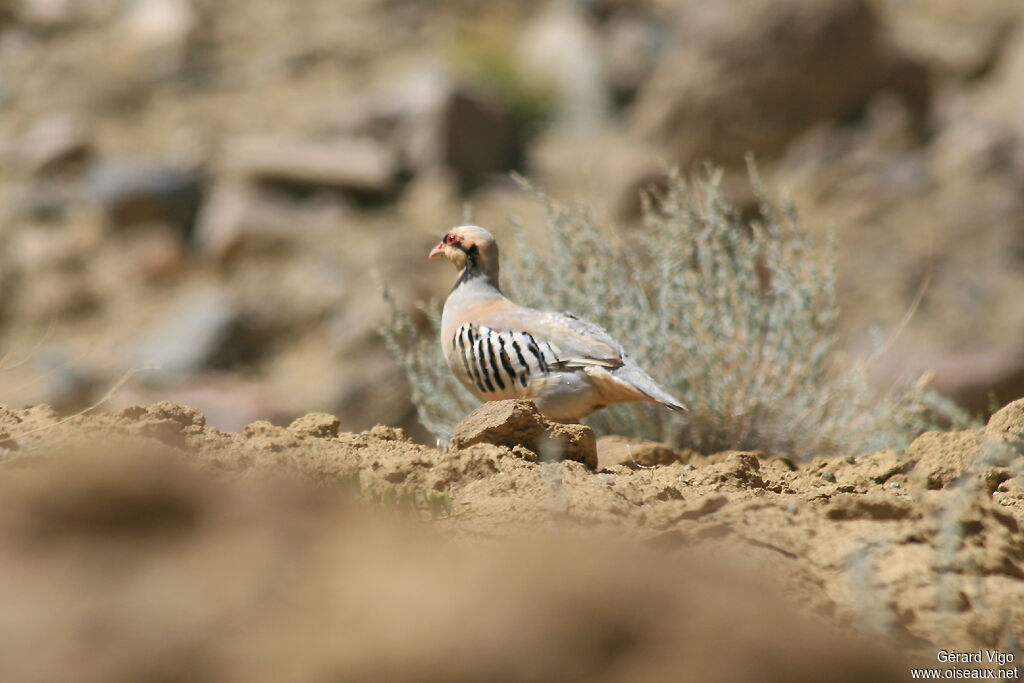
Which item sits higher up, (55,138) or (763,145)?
(55,138)

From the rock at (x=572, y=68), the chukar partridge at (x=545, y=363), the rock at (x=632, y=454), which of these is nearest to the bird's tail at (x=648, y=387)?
the chukar partridge at (x=545, y=363)

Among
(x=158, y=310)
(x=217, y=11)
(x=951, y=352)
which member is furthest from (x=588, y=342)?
(x=217, y=11)

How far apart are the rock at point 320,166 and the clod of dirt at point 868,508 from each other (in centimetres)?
1015

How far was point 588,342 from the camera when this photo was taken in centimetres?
356

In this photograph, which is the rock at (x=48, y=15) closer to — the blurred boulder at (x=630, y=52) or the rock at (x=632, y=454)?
the blurred boulder at (x=630, y=52)

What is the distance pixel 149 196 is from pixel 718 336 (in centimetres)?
944

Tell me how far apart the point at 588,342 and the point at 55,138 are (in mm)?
11135

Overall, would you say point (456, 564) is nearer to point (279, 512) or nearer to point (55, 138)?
point (279, 512)

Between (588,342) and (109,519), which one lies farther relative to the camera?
(588,342)

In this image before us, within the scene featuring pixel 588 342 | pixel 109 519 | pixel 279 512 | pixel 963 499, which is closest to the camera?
pixel 109 519

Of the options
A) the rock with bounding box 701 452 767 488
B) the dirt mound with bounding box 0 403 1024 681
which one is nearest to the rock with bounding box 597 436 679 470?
the rock with bounding box 701 452 767 488

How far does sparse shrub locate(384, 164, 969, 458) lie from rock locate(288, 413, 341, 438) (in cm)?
98

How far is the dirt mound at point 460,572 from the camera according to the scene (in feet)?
4.27

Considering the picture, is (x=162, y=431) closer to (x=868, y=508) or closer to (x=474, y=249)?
(x=474, y=249)
